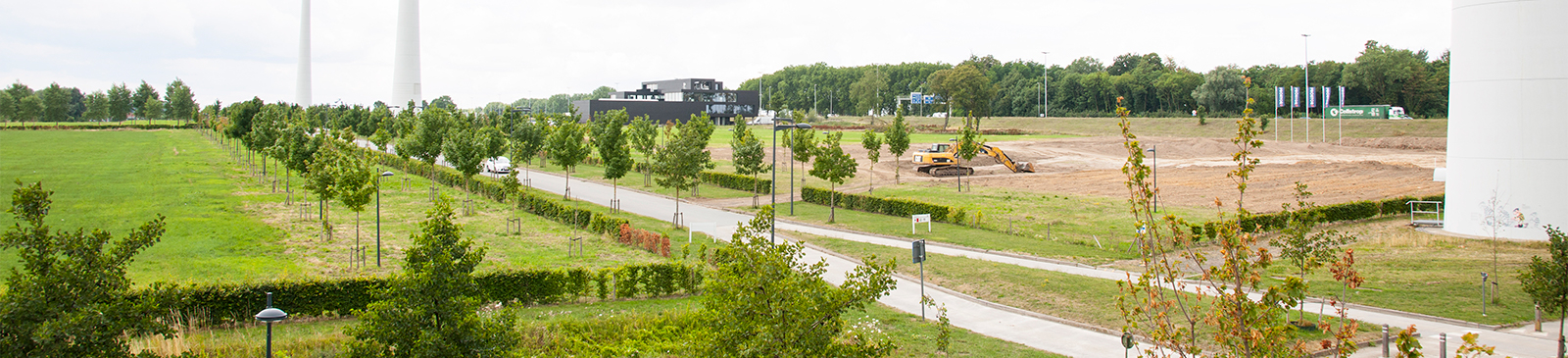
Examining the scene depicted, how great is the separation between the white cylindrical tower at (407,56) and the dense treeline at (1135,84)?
5264cm

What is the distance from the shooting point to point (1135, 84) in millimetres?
122625

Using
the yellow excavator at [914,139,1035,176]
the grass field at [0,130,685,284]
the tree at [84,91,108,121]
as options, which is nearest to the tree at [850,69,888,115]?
the yellow excavator at [914,139,1035,176]

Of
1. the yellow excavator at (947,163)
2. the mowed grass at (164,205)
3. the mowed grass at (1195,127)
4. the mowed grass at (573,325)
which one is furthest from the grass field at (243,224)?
the mowed grass at (1195,127)

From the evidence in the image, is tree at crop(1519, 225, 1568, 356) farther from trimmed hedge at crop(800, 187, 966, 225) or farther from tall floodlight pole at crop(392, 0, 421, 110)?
tall floodlight pole at crop(392, 0, 421, 110)

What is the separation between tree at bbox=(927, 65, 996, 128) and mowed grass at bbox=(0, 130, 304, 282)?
77.9m

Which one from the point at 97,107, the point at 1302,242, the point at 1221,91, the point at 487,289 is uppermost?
the point at 1221,91

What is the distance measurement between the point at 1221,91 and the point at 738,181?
8444 cm

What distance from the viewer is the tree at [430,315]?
28.4ft

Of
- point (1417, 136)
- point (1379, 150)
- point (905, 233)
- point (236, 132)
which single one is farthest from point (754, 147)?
point (1417, 136)

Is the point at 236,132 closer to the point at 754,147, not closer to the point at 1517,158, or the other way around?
the point at 754,147

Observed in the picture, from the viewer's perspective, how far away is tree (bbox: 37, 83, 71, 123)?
106688 mm

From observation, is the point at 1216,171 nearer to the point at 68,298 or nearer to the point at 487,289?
the point at 487,289

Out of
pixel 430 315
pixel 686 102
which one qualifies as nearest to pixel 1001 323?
pixel 430 315

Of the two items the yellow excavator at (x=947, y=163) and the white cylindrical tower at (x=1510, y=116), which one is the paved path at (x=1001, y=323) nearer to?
the white cylindrical tower at (x=1510, y=116)
